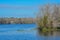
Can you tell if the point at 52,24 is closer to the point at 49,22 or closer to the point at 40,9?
the point at 49,22

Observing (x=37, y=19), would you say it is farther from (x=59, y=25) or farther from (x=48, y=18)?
(x=59, y=25)

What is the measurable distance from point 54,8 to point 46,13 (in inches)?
135

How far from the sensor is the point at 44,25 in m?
46.4

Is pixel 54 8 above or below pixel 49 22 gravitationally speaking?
above

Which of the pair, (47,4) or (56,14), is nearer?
(47,4)

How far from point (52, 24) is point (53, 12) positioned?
13.8 ft

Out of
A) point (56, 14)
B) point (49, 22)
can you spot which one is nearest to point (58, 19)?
point (56, 14)

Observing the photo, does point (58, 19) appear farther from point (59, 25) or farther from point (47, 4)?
point (47, 4)

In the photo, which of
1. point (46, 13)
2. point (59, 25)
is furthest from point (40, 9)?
point (59, 25)

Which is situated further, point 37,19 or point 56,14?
point 56,14

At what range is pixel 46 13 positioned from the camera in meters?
47.0

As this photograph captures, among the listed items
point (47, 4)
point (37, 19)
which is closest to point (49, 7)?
point (47, 4)

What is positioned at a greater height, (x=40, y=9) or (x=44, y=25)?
(x=40, y=9)

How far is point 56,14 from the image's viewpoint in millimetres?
52438
